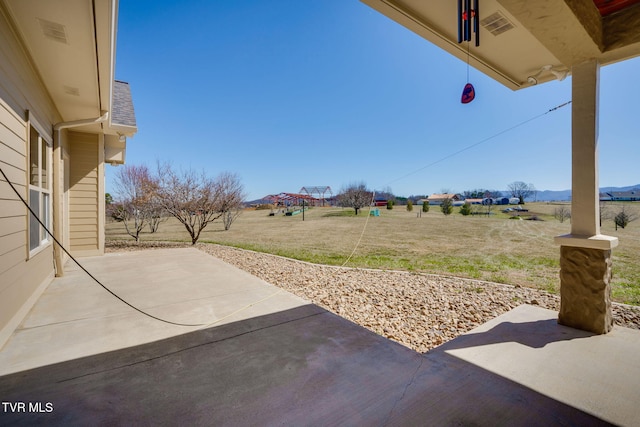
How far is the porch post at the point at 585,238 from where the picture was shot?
Result: 7.95 feet

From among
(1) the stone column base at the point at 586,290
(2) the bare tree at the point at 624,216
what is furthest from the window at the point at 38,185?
(2) the bare tree at the point at 624,216

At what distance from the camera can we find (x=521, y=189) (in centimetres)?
1988

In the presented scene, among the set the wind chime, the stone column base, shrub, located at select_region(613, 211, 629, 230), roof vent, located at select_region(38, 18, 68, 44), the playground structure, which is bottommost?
the stone column base

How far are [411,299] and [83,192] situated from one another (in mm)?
7296

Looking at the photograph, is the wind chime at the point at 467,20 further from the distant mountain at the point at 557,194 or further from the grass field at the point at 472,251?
the grass field at the point at 472,251

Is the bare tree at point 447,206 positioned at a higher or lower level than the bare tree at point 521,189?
lower

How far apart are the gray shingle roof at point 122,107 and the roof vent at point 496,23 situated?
6000 millimetres

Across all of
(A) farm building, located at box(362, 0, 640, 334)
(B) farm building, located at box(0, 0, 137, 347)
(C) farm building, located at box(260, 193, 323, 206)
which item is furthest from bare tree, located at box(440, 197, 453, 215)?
(B) farm building, located at box(0, 0, 137, 347)

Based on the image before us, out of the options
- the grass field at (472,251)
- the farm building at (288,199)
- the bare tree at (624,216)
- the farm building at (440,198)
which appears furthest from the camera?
the farm building at (288,199)

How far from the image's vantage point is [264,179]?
921 inches

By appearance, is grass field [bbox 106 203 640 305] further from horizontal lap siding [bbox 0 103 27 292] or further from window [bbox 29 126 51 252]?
horizontal lap siding [bbox 0 103 27 292]

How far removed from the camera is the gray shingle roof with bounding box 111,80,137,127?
18.5ft

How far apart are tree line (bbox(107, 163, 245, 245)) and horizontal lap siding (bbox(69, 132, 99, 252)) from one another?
291cm

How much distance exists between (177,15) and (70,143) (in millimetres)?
3692
